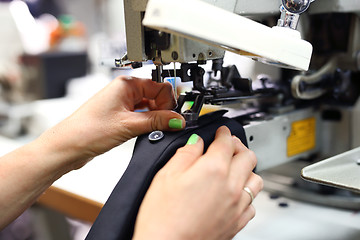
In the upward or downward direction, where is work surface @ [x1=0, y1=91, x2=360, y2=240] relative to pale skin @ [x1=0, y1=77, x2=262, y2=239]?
downward

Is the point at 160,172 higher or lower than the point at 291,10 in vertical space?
lower

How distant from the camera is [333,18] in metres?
0.86

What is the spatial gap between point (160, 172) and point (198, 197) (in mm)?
77

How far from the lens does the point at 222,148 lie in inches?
18.7

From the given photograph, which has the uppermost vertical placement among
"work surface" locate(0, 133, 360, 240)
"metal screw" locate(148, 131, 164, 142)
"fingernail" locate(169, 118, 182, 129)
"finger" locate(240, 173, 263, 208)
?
"fingernail" locate(169, 118, 182, 129)

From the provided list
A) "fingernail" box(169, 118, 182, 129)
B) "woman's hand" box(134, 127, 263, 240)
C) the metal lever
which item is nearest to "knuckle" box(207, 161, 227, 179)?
"woman's hand" box(134, 127, 263, 240)

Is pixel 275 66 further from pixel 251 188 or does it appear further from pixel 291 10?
pixel 251 188

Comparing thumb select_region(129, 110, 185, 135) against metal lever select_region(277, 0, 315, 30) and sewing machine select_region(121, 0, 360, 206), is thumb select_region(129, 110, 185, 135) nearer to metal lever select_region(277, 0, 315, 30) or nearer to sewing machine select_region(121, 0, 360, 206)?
sewing machine select_region(121, 0, 360, 206)

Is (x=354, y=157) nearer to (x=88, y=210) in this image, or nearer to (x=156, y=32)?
(x=156, y=32)

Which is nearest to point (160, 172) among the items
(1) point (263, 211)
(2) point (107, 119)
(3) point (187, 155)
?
(3) point (187, 155)

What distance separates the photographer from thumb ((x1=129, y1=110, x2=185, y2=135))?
21.6 inches

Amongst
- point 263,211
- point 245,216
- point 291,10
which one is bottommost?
point 263,211

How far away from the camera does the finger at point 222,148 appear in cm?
45

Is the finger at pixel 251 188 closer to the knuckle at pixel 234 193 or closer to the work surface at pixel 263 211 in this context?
the knuckle at pixel 234 193
